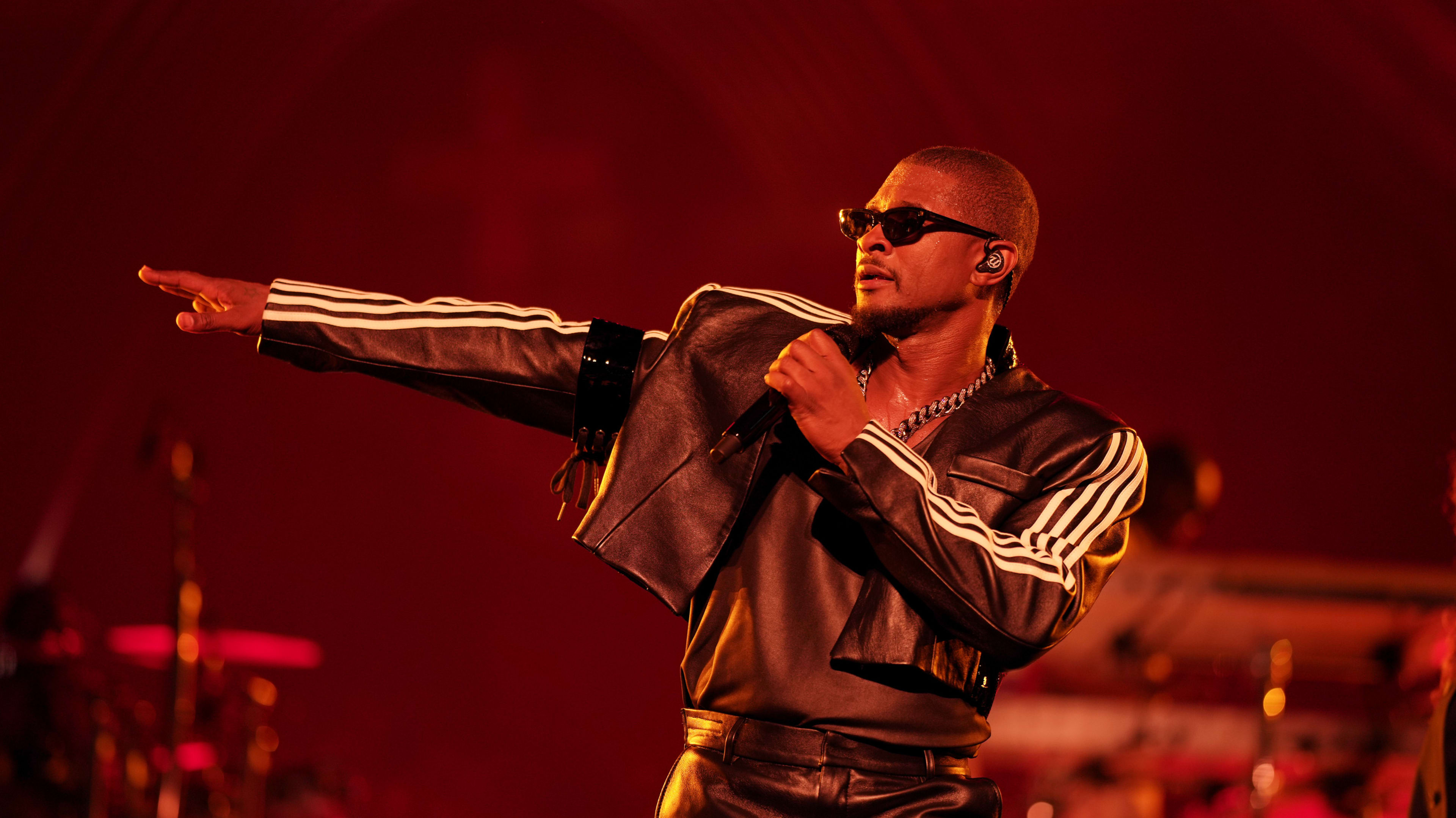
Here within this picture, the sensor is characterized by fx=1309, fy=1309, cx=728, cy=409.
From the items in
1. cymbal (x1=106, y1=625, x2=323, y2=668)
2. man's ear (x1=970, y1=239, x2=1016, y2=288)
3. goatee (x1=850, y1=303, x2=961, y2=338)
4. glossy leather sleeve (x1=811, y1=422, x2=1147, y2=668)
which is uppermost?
man's ear (x1=970, y1=239, x2=1016, y2=288)

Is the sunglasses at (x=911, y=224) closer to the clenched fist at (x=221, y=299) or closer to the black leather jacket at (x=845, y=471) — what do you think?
the black leather jacket at (x=845, y=471)

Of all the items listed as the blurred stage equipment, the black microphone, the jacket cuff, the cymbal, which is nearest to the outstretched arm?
the jacket cuff

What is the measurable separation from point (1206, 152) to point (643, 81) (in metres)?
3.12

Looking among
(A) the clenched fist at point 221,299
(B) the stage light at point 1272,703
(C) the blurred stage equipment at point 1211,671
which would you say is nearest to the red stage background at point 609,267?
(C) the blurred stage equipment at point 1211,671

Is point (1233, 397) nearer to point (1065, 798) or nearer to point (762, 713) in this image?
point (1065, 798)

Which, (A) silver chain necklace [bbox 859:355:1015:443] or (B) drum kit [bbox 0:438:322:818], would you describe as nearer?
(A) silver chain necklace [bbox 859:355:1015:443]

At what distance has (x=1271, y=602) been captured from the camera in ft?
15.3

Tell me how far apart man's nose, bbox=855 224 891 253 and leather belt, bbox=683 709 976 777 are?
0.81 meters

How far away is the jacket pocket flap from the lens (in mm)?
2078

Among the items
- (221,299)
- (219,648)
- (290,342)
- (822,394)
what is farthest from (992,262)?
(219,648)

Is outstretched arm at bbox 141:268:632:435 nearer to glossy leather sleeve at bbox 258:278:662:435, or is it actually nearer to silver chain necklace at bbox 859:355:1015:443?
glossy leather sleeve at bbox 258:278:662:435

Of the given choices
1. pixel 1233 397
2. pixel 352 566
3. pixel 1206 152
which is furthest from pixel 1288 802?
pixel 352 566

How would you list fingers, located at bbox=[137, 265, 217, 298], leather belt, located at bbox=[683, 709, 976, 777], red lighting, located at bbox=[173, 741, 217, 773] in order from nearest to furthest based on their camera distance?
leather belt, located at bbox=[683, 709, 976, 777], fingers, located at bbox=[137, 265, 217, 298], red lighting, located at bbox=[173, 741, 217, 773]

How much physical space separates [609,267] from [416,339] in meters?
4.90
